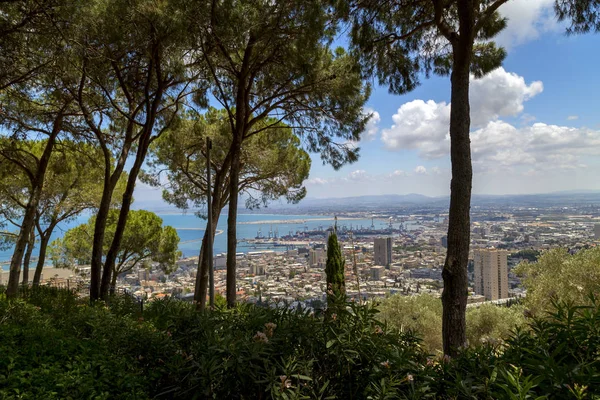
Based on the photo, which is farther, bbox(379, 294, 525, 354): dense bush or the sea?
the sea

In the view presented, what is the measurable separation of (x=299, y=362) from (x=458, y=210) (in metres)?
2.41

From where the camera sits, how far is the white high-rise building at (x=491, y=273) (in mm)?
9289

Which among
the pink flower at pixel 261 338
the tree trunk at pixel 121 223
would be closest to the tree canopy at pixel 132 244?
the tree trunk at pixel 121 223

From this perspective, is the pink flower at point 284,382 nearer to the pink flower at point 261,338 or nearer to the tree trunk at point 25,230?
the pink flower at point 261,338

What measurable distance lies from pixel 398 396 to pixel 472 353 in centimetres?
47

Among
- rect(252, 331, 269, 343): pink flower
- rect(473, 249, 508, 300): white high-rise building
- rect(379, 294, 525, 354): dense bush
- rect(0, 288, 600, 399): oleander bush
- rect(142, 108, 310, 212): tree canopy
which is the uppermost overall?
rect(142, 108, 310, 212): tree canopy

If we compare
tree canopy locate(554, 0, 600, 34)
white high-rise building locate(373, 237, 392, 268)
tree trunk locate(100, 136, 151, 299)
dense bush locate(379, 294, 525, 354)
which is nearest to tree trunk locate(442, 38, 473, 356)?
tree canopy locate(554, 0, 600, 34)

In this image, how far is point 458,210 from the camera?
11.6 ft

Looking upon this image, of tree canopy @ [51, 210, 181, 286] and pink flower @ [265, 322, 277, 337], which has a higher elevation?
pink flower @ [265, 322, 277, 337]

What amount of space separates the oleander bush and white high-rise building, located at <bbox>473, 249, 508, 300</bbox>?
8.18 metres

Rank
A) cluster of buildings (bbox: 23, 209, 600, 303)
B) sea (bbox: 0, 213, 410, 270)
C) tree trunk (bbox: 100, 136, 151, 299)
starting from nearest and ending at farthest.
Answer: tree trunk (bbox: 100, 136, 151, 299) → cluster of buildings (bbox: 23, 209, 600, 303) → sea (bbox: 0, 213, 410, 270)

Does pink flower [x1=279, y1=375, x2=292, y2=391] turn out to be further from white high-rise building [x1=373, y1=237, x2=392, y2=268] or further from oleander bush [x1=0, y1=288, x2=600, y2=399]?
white high-rise building [x1=373, y1=237, x2=392, y2=268]

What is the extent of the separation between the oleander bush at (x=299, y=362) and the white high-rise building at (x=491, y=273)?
8181 mm

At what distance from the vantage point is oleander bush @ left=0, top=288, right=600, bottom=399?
1.47 meters
